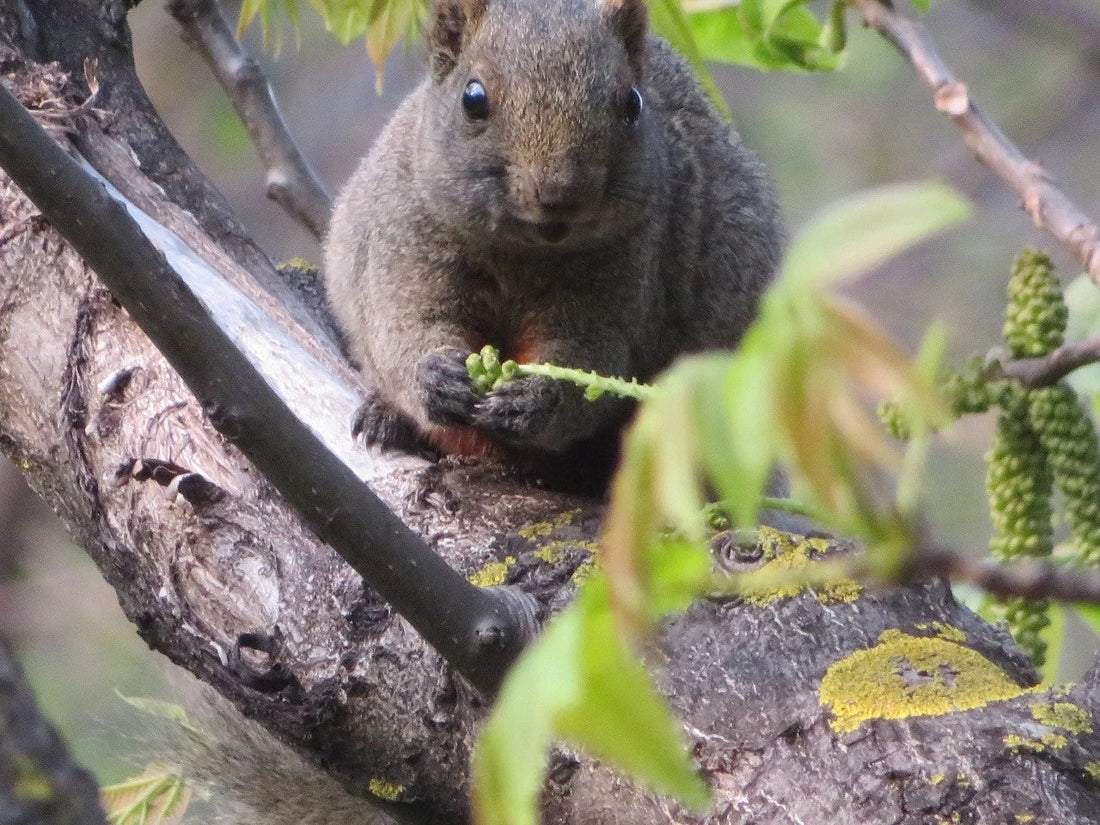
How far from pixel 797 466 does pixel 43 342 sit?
2.03 m

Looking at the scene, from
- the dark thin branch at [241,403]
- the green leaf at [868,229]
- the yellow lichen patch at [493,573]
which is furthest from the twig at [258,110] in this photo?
the green leaf at [868,229]

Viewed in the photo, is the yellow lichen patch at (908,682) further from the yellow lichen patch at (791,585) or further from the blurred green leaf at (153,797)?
the blurred green leaf at (153,797)

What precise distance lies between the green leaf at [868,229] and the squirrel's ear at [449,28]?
6.57 ft

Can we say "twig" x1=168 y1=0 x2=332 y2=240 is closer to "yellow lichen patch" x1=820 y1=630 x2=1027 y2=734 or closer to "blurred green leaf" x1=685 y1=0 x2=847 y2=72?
"blurred green leaf" x1=685 y1=0 x2=847 y2=72

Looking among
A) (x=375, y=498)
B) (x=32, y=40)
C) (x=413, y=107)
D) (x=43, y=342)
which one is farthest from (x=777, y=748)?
(x=32, y=40)

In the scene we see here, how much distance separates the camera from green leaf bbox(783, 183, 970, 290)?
639 millimetres

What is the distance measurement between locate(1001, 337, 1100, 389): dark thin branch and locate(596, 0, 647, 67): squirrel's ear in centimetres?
91

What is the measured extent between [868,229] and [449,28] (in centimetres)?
209

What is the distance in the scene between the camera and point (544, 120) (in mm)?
2283

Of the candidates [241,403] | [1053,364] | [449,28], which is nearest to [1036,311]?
[1053,364]

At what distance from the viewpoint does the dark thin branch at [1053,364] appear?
6.27 ft

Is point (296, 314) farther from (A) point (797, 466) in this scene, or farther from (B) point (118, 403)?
(A) point (797, 466)

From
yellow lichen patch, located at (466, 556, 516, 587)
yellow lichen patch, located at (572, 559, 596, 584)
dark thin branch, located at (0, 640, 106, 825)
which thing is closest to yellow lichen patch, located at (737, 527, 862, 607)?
yellow lichen patch, located at (572, 559, 596, 584)

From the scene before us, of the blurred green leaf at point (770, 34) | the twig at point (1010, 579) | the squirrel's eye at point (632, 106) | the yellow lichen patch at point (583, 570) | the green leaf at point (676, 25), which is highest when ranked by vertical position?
the twig at point (1010, 579)
